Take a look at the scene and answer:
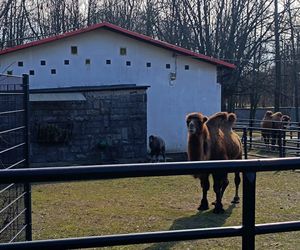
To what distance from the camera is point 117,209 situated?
965 cm

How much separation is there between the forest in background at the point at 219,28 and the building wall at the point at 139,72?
1484 centimetres

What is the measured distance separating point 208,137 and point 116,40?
11.9 m

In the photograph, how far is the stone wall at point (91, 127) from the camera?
1767 cm

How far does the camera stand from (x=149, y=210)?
948cm

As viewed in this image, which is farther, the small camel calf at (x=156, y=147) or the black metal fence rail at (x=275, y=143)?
the small camel calf at (x=156, y=147)

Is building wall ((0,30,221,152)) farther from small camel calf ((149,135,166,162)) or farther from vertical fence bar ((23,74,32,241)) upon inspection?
vertical fence bar ((23,74,32,241))

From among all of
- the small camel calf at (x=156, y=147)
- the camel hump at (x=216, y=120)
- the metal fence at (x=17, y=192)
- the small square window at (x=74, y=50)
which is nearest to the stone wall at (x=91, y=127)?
the small camel calf at (x=156, y=147)

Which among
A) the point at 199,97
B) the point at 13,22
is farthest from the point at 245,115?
the point at 199,97

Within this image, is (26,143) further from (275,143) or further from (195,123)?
(275,143)

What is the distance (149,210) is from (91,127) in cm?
908

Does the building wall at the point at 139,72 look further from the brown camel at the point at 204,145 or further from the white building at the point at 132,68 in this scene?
the brown camel at the point at 204,145

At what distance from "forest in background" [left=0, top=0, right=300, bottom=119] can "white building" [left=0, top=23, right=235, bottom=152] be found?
14.9 meters

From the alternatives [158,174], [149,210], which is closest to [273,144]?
[149,210]

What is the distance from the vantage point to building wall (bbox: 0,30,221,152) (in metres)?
20.1
